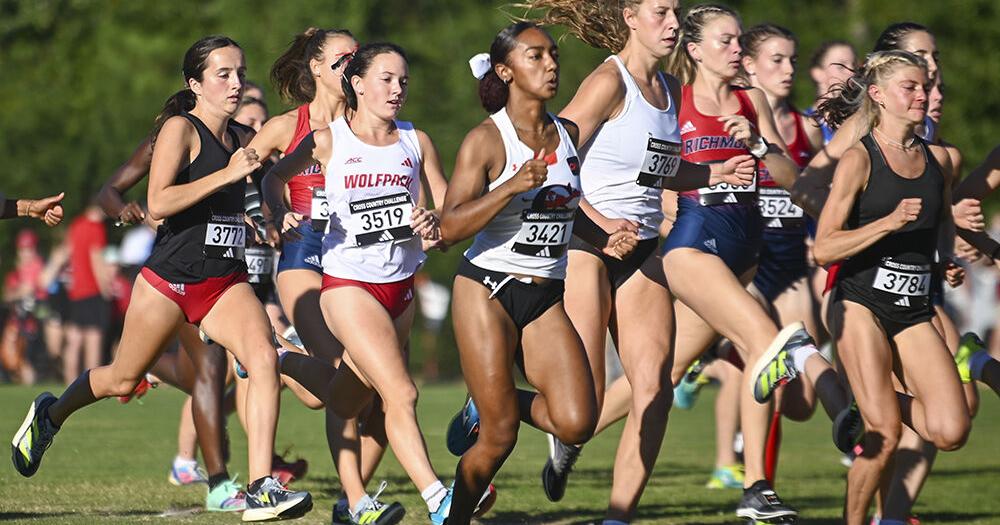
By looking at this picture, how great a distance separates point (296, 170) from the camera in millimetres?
7633

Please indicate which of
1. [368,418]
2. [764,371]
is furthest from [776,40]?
[368,418]

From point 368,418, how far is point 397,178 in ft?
4.43

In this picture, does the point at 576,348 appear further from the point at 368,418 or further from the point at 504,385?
the point at 368,418

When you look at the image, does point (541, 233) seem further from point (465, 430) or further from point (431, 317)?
point (431, 317)

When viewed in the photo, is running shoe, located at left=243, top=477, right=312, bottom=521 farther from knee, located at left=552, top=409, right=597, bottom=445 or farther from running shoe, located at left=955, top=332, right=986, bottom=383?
running shoe, located at left=955, top=332, right=986, bottom=383

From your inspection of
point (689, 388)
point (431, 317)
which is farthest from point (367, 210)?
point (431, 317)

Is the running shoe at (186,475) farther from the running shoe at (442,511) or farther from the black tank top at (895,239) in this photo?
the black tank top at (895,239)

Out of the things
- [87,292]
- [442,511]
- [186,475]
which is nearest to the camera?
[442,511]

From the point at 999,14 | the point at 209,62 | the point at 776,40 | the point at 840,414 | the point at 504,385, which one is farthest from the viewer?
the point at 999,14

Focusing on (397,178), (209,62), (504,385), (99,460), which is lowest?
(99,460)

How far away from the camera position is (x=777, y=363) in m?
7.25

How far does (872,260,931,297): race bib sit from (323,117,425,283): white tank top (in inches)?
83.5

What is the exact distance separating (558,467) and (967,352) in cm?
218

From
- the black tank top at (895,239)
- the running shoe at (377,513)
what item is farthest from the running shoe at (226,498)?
the black tank top at (895,239)
